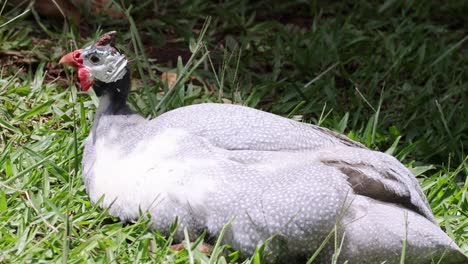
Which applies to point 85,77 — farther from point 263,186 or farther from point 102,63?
point 263,186

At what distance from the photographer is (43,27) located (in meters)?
4.16

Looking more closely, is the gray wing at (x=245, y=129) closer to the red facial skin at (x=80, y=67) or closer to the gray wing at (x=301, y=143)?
the gray wing at (x=301, y=143)

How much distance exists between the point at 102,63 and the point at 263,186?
2.57ft

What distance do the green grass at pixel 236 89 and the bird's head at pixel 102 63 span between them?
203 millimetres

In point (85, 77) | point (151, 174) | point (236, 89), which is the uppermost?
point (85, 77)

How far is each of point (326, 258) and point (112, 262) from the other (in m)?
0.59

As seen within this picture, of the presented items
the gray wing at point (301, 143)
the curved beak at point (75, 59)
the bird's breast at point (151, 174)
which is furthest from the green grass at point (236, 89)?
the gray wing at point (301, 143)

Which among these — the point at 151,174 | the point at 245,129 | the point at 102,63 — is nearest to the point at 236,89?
the point at 102,63

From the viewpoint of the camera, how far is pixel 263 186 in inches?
106

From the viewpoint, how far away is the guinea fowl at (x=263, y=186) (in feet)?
8.64

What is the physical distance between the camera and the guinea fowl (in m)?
2.63

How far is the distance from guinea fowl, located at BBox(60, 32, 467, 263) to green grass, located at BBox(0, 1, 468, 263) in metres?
0.10

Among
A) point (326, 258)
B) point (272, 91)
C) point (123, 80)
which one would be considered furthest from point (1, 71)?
point (326, 258)

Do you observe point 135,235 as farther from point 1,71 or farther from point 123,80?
point 1,71
